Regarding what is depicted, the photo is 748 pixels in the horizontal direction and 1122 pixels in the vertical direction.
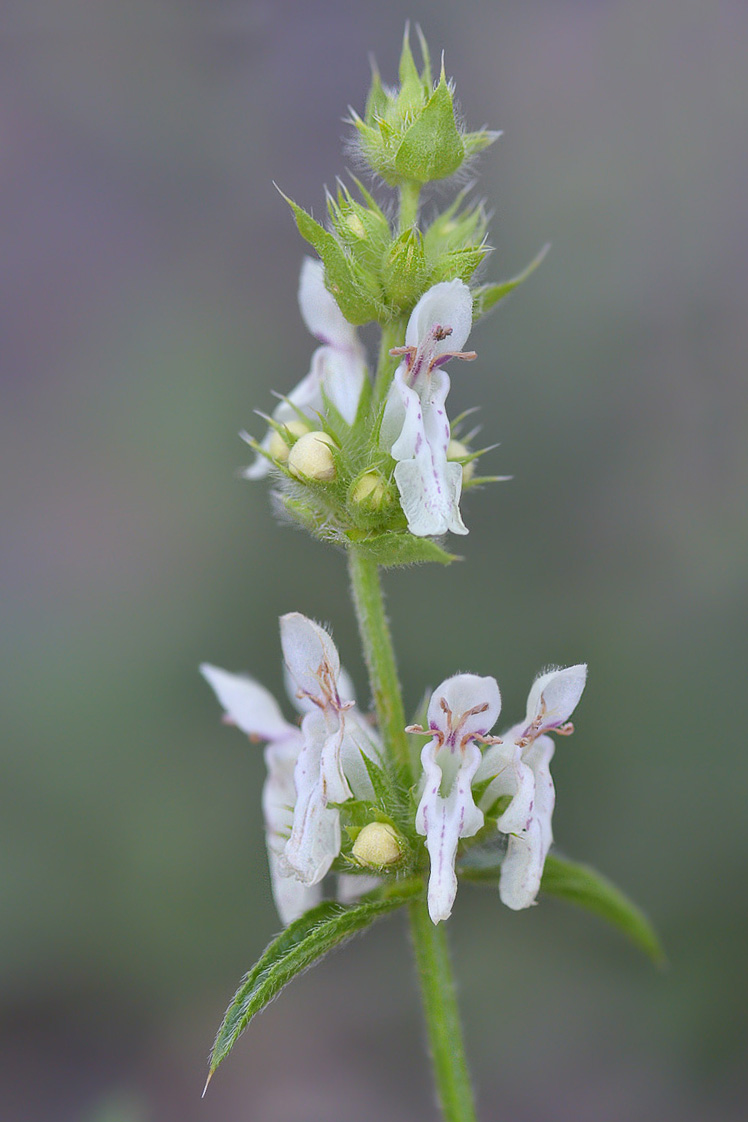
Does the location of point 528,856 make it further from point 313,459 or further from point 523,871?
point 313,459

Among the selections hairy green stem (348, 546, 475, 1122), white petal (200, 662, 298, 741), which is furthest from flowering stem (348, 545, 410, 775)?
white petal (200, 662, 298, 741)

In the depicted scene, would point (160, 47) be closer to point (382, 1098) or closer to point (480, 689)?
point (480, 689)

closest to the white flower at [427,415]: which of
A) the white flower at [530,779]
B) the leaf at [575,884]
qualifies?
the white flower at [530,779]

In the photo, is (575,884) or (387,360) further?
(575,884)

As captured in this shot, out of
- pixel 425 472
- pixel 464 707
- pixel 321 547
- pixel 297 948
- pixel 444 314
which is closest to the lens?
pixel 297 948

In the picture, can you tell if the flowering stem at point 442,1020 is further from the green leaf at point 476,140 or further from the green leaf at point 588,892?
the green leaf at point 476,140

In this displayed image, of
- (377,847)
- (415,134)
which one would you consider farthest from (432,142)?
(377,847)
